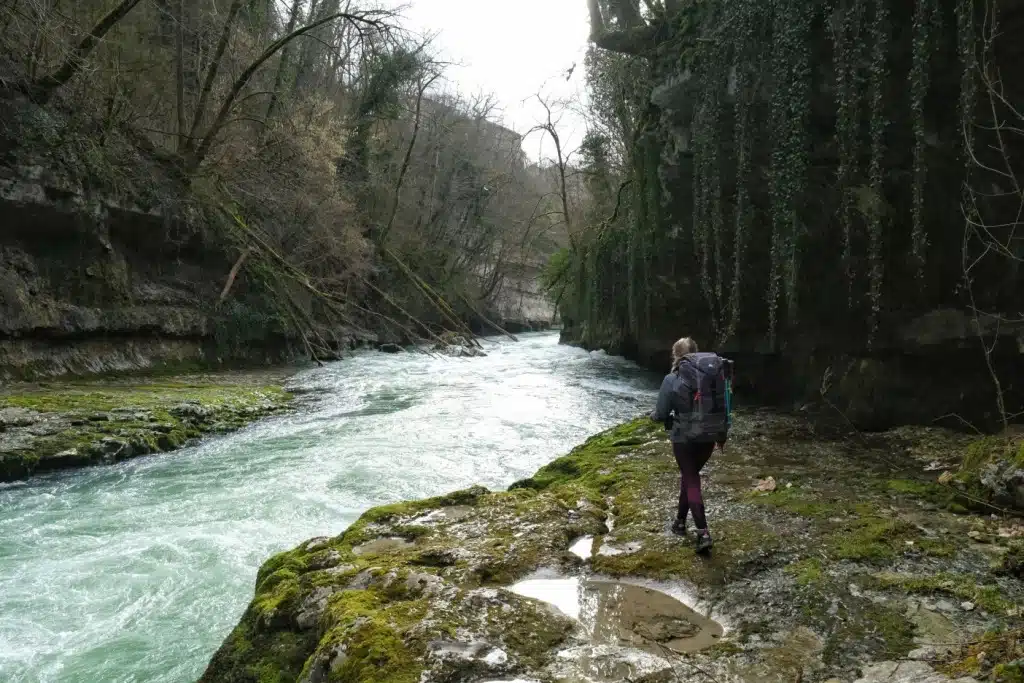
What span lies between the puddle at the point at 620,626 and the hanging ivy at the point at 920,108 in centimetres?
644

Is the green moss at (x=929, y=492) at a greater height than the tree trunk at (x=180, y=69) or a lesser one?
lesser

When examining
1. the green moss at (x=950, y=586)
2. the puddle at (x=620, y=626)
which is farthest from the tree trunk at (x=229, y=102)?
the green moss at (x=950, y=586)

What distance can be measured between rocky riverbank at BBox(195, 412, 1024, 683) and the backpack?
34.4 inches

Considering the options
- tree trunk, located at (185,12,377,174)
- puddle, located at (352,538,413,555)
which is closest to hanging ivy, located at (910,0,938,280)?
puddle, located at (352,538,413,555)

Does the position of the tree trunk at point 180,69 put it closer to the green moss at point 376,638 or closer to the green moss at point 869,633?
the green moss at point 376,638

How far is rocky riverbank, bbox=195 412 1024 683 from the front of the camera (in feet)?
11.0

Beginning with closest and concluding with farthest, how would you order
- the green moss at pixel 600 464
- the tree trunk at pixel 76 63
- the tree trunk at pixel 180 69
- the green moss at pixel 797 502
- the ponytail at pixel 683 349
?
the ponytail at pixel 683 349 < the green moss at pixel 797 502 < the green moss at pixel 600 464 < the tree trunk at pixel 76 63 < the tree trunk at pixel 180 69

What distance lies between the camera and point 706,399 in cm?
497

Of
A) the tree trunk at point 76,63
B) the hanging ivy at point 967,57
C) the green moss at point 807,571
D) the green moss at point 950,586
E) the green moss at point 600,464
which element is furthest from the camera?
the tree trunk at point 76,63

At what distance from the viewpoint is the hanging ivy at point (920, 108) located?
25.5 ft

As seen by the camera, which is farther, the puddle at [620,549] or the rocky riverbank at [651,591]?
the puddle at [620,549]

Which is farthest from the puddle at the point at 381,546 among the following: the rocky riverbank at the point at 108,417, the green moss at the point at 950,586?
the rocky riverbank at the point at 108,417

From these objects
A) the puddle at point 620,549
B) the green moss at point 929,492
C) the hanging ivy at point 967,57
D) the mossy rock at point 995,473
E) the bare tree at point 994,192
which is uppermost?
the hanging ivy at point 967,57

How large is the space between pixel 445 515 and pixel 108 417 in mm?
6857
